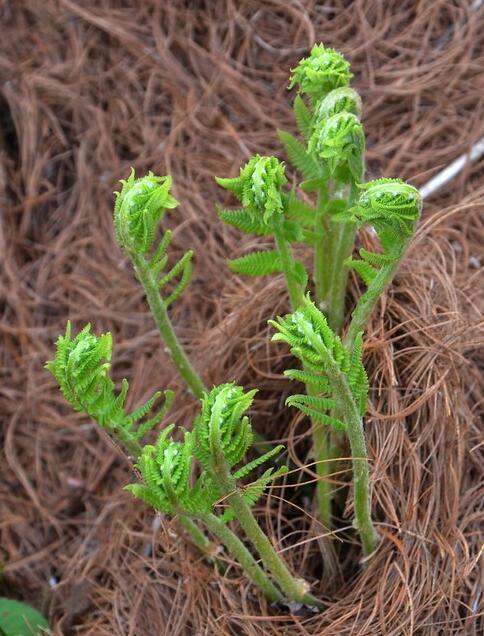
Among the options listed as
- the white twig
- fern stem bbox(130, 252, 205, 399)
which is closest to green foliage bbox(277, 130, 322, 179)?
fern stem bbox(130, 252, 205, 399)

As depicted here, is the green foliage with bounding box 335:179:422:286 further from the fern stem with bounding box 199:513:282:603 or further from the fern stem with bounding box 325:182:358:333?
the fern stem with bounding box 199:513:282:603

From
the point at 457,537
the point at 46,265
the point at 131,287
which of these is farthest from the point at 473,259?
the point at 46,265

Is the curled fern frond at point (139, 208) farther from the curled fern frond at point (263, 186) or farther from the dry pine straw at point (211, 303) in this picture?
the dry pine straw at point (211, 303)

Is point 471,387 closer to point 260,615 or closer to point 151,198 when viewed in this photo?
point 260,615

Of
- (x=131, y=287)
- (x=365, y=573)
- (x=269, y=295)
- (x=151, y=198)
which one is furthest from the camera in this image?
(x=131, y=287)

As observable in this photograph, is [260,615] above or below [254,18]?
below

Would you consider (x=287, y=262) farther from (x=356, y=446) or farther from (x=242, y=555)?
(x=242, y=555)
